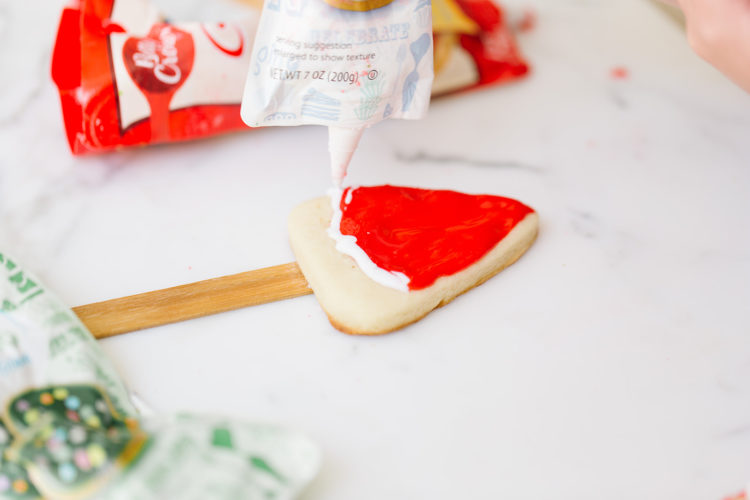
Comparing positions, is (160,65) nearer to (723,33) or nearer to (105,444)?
(105,444)

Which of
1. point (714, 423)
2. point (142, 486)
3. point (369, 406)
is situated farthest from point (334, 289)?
point (714, 423)

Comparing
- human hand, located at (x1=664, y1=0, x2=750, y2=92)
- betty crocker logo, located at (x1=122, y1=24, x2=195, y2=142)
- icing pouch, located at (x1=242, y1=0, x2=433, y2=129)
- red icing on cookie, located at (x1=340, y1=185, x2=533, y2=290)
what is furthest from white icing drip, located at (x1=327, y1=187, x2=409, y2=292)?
human hand, located at (x1=664, y1=0, x2=750, y2=92)

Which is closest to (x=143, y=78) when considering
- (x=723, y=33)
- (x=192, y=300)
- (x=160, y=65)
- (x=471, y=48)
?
(x=160, y=65)

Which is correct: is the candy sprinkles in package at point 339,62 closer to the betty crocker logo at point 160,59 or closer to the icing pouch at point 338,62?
the icing pouch at point 338,62

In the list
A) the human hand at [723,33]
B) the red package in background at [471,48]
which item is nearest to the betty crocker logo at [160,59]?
the red package in background at [471,48]

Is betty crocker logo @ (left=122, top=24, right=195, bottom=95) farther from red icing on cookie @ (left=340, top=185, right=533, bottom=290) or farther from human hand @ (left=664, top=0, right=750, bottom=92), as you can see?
human hand @ (left=664, top=0, right=750, bottom=92)

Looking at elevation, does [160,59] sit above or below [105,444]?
above
